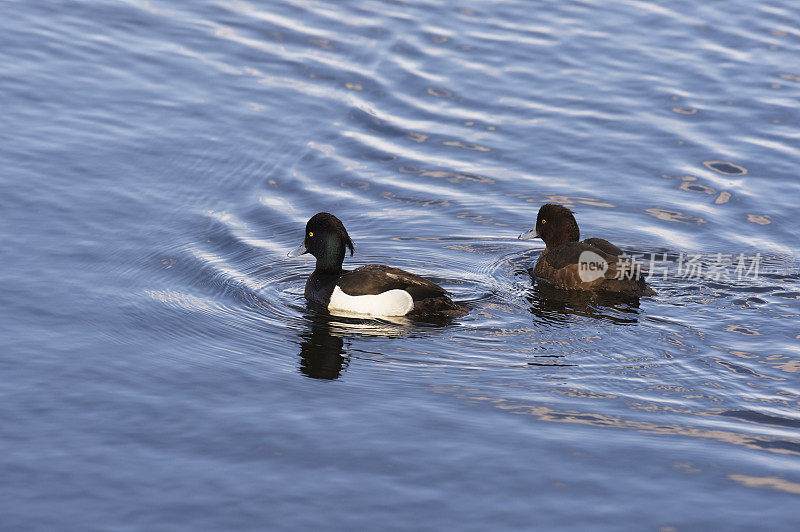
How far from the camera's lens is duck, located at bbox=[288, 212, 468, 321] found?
10523mm

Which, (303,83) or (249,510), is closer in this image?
(249,510)

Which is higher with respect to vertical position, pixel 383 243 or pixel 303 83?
pixel 303 83

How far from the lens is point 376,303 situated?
10.6 m

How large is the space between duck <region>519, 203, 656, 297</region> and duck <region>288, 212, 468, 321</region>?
129 cm

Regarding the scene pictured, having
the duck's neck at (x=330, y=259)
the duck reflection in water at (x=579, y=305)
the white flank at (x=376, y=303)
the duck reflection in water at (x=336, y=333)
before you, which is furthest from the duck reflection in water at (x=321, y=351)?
the duck reflection in water at (x=579, y=305)

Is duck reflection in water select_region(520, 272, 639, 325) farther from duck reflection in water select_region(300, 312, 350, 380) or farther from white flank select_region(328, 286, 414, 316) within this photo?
duck reflection in water select_region(300, 312, 350, 380)

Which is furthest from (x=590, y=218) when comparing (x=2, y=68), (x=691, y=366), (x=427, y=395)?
(x=2, y=68)

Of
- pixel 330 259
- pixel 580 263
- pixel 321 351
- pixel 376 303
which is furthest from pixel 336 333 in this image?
pixel 580 263

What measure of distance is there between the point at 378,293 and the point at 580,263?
2.17 m

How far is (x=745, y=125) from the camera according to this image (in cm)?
1605

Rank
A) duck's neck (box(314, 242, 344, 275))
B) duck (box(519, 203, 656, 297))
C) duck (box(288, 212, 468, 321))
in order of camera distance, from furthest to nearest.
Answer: duck's neck (box(314, 242, 344, 275))
duck (box(519, 203, 656, 297))
duck (box(288, 212, 468, 321))

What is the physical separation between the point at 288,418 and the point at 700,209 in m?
6.81

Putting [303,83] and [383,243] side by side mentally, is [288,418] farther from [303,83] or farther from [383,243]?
[303,83]

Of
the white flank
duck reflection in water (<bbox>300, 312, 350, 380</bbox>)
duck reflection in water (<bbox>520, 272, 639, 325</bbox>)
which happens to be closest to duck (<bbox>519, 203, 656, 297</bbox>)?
duck reflection in water (<bbox>520, 272, 639, 325</bbox>)
